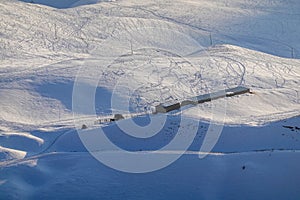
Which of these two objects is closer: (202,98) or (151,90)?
A: (202,98)

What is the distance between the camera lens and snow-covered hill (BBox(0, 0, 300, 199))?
10055mm

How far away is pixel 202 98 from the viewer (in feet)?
80.1

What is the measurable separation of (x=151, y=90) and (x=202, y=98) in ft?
12.5

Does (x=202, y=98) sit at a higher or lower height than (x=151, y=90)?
lower

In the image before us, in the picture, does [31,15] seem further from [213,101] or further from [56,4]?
[213,101]

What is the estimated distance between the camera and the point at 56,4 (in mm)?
49812

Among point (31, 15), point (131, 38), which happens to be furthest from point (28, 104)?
point (31, 15)

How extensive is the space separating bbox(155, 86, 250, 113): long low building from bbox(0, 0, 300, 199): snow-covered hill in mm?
519

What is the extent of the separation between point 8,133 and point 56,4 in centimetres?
3116

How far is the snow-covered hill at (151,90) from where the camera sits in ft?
33.0

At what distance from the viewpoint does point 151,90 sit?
89.6 ft

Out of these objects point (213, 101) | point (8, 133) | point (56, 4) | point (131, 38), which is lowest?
point (8, 133)

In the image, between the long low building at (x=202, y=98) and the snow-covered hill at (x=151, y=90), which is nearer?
the snow-covered hill at (x=151, y=90)

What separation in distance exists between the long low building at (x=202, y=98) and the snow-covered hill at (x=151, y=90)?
0.52 meters
